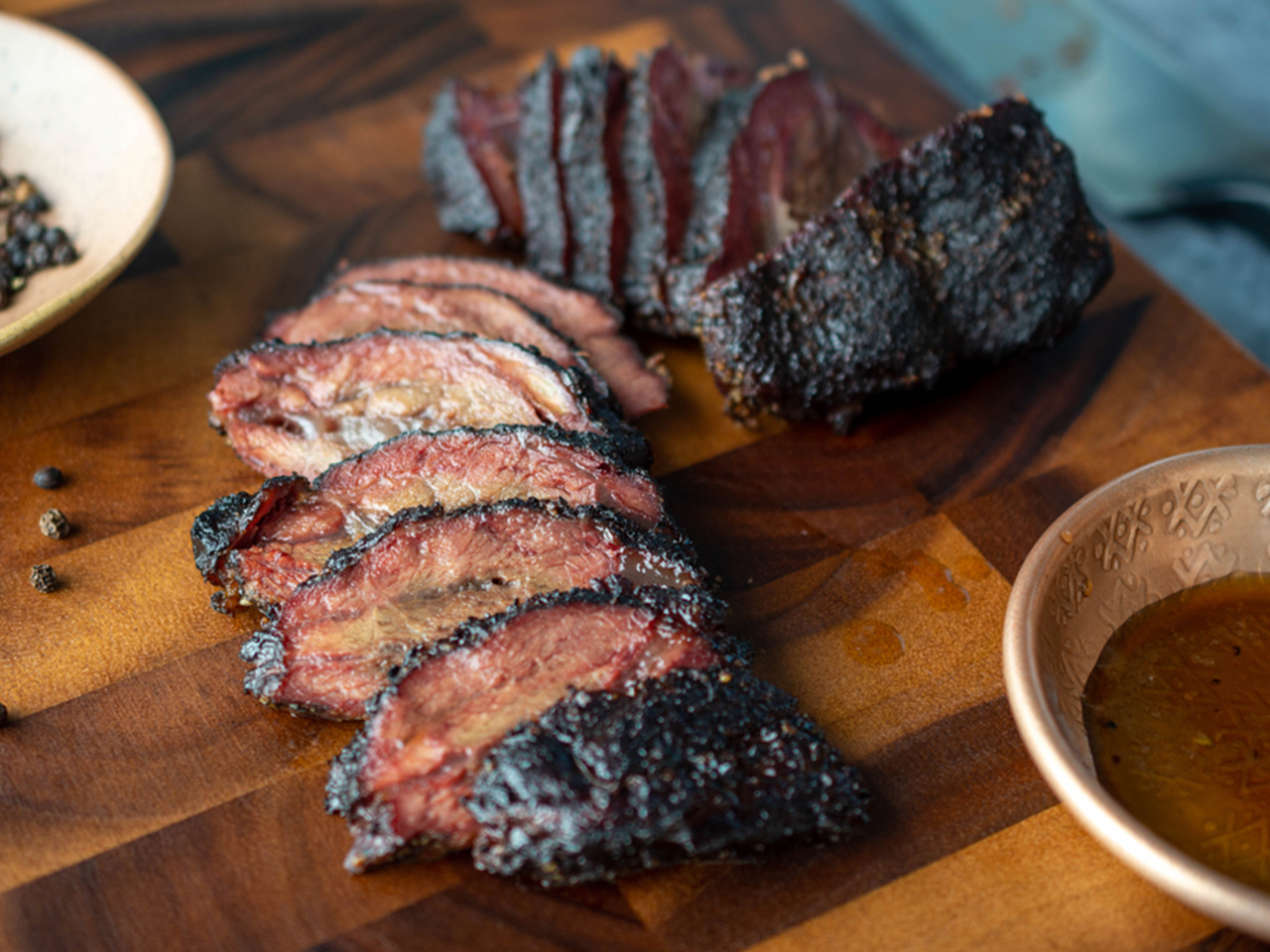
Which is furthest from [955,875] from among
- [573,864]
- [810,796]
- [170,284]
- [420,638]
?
[170,284]

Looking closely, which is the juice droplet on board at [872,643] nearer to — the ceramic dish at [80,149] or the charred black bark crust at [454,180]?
the charred black bark crust at [454,180]

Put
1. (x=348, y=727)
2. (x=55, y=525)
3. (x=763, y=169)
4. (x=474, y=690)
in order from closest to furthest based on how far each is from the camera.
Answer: (x=474, y=690) < (x=348, y=727) < (x=55, y=525) < (x=763, y=169)

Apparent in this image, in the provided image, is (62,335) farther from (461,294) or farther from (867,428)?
(867,428)

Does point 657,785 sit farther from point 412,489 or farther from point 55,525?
point 55,525

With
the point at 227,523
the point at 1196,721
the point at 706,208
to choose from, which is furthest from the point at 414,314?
the point at 1196,721

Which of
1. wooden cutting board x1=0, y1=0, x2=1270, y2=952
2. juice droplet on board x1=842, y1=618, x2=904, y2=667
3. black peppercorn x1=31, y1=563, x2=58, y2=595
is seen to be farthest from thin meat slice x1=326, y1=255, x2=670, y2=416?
black peppercorn x1=31, y1=563, x2=58, y2=595
